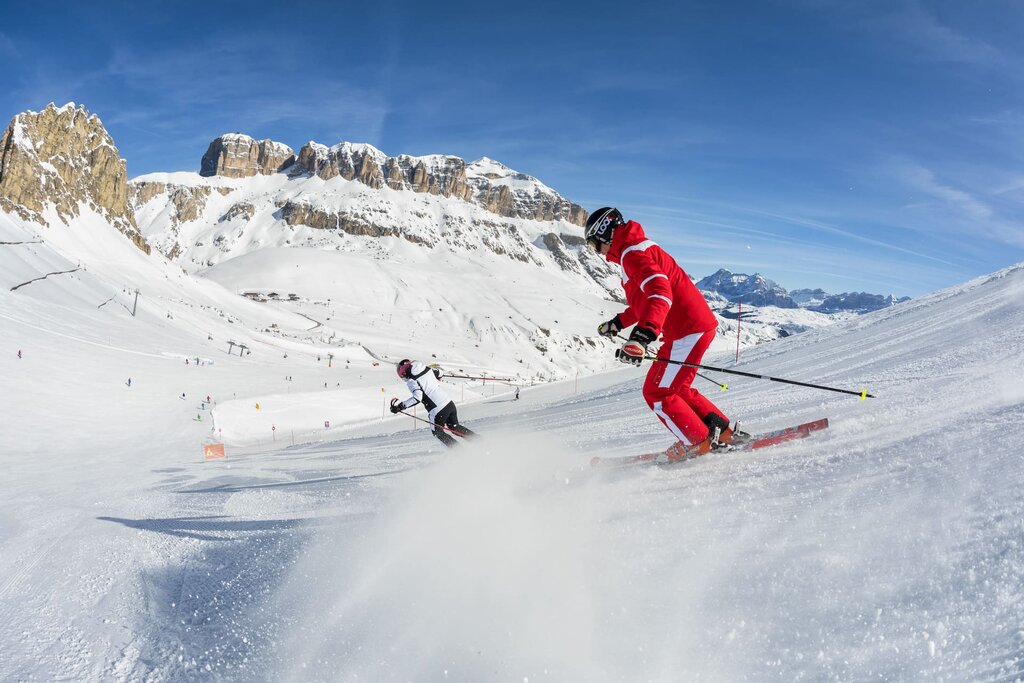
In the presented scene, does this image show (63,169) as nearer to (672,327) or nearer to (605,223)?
(605,223)

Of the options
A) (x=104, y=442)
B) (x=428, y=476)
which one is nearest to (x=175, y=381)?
(x=104, y=442)

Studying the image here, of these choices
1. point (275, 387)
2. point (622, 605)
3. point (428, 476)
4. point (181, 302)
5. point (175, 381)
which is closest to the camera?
point (622, 605)

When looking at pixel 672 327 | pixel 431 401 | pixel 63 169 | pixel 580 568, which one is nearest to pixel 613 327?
pixel 672 327

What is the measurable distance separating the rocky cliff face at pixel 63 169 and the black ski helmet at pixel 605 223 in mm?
113544

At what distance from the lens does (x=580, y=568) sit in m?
3.46

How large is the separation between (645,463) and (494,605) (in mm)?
2288

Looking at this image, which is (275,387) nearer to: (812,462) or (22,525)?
(22,525)

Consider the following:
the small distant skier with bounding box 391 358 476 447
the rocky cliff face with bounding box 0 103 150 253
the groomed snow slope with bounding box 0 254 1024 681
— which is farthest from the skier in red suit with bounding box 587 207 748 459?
the rocky cliff face with bounding box 0 103 150 253

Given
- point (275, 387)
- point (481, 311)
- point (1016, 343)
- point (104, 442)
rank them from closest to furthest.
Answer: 1. point (1016, 343)
2. point (104, 442)
3. point (275, 387)
4. point (481, 311)

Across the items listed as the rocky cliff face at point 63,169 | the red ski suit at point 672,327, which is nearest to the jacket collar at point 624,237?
the red ski suit at point 672,327

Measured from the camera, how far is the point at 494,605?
11.0 ft

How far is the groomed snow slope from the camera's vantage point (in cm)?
262

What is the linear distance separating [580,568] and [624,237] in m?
3.04

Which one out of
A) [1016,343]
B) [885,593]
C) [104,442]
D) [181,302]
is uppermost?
[181,302]
